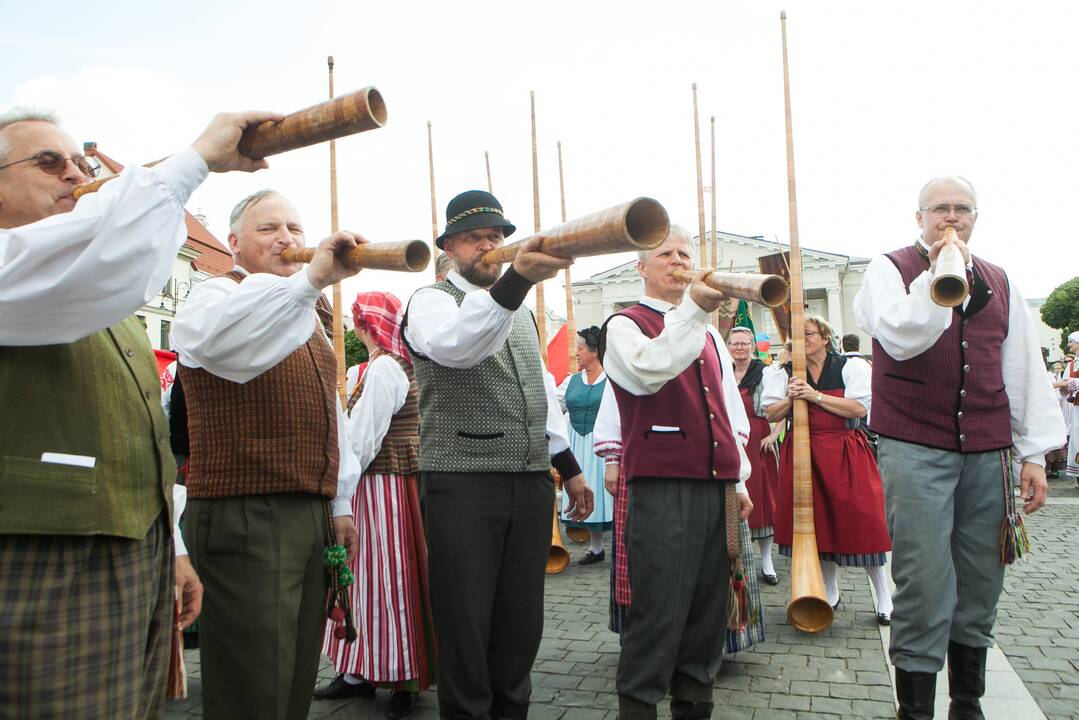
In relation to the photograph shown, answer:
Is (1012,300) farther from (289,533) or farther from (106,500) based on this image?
(106,500)

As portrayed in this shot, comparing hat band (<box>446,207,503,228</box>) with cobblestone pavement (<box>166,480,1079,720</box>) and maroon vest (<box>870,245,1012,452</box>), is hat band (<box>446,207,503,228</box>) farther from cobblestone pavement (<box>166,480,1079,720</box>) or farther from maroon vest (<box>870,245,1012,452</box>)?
cobblestone pavement (<box>166,480,1079,720</box>)

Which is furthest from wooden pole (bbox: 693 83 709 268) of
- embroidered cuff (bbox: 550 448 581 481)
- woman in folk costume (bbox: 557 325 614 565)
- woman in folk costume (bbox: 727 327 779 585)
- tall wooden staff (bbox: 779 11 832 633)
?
embroidered cuff (bbox: 550 448 581 481)

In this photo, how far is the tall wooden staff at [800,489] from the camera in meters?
4.68

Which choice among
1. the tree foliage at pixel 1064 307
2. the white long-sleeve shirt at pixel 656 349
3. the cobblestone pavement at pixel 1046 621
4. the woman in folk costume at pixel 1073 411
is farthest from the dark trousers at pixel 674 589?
the tree foliage at pixel 1064 307

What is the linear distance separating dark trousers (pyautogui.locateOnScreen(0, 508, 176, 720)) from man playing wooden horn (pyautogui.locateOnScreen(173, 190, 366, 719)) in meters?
0.50

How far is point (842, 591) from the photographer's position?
240 inches

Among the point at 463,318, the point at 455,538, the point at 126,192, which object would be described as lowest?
the point at 455,538

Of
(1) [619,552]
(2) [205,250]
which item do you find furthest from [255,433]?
(2) [205,250]

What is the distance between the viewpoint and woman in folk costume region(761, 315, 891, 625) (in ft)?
17.4

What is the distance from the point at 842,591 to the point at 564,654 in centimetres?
262

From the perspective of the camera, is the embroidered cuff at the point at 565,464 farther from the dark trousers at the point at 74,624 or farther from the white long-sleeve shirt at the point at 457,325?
the dark trousers at the point at 74,624

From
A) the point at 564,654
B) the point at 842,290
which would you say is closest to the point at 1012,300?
the point at 564,654

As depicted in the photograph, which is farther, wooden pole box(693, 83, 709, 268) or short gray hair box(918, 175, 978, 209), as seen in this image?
wooden pole box(693, 83, 709, 268)

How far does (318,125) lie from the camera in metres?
1.66
